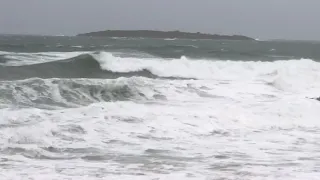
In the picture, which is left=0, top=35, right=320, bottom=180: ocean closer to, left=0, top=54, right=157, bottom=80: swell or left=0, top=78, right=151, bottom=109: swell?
left=0, top=78, right=151, bottom=109: swell

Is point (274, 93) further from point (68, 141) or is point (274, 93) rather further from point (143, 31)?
point (143, 31)

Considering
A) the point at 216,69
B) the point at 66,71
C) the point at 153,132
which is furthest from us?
the point at 216,69

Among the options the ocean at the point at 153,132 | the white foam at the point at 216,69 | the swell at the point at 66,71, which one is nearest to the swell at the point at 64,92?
the ocean at the point at 153,132

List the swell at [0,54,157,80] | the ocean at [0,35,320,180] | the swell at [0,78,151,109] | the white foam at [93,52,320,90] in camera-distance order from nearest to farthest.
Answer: the ocean at [0,35,320,180] → the swell at [0,78,151,109] → the swell at [0,54,157,80] → the white foam at [93,52,320,90]

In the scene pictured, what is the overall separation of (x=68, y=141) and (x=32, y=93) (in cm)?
542

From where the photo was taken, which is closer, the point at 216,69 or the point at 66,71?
the point at 66,71

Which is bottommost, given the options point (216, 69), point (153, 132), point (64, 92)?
point (153, 132)

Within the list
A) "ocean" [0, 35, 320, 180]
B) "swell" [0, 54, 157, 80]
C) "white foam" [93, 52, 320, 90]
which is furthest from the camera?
"white foam" [93, 52, 320, 90]

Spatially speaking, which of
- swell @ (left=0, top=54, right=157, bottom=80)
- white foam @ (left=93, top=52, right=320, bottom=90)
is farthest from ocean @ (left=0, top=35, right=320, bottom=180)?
white foam @ (left=93, top=52, right=320, bottom=90)

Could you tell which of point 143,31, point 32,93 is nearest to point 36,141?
point 32,93

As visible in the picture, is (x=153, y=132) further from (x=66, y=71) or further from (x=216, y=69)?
(x=216, y=69)

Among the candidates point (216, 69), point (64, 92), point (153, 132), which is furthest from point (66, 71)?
point (153, 132)

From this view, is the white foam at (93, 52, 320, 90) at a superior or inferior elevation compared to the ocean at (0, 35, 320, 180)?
superior

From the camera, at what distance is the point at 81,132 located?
8.20m
